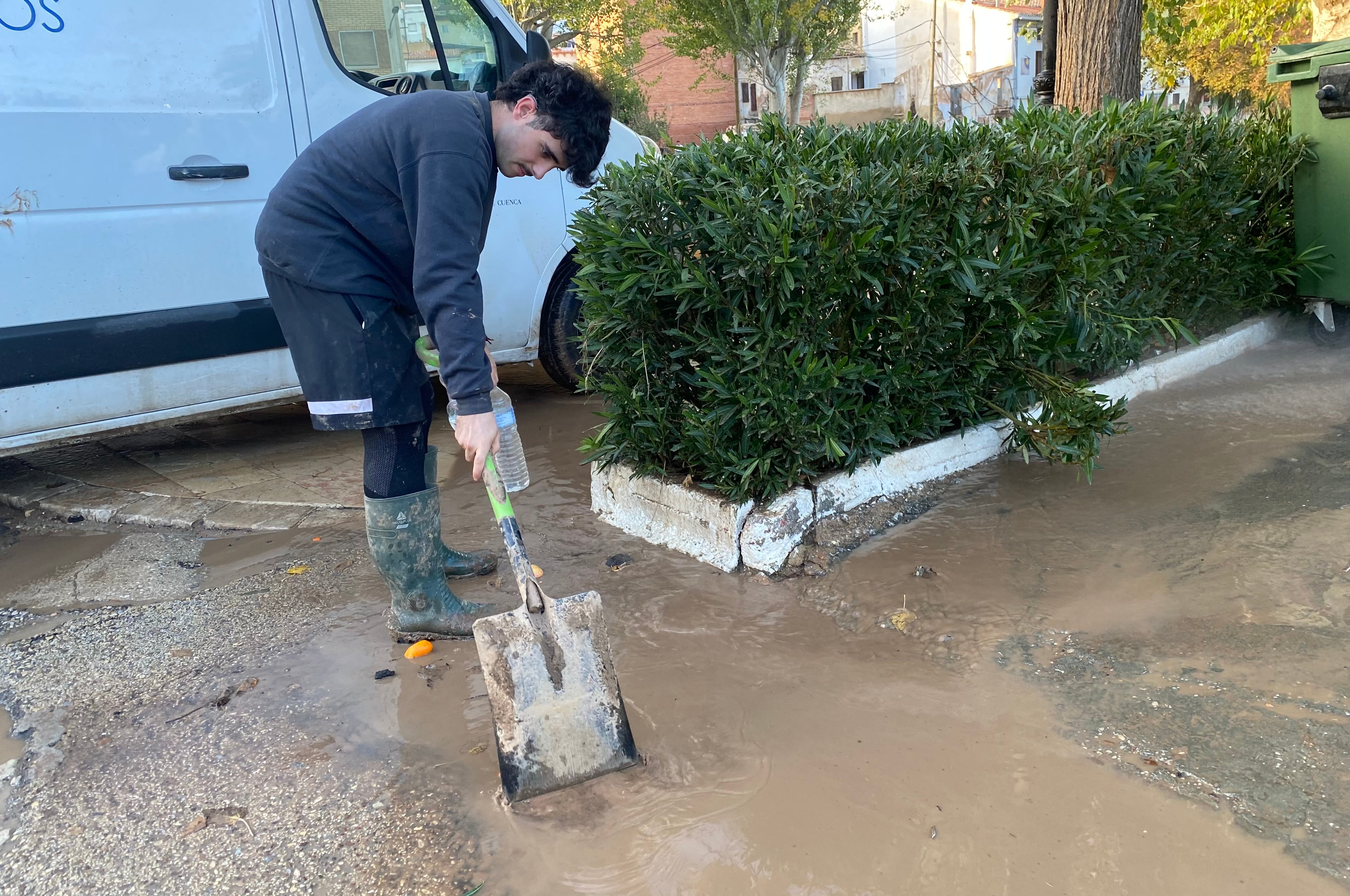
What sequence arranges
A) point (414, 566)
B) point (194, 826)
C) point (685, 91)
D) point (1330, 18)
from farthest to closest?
point (685, 91), point (1330, 18), point (414, 566), point (194, 826)

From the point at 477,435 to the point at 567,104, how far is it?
0.92 meters

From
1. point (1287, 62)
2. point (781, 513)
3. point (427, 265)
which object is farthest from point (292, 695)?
point (1287, 62)

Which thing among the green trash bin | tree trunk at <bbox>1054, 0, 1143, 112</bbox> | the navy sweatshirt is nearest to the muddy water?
the navy sweatshirt

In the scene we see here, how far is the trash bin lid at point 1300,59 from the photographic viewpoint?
4930 mm

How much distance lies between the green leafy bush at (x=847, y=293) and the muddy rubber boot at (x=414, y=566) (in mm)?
852

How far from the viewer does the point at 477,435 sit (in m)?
2.38

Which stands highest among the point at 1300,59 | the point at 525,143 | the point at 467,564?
the point at 1300,59

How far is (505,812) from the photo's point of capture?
2150mm

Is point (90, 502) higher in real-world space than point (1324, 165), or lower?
lower

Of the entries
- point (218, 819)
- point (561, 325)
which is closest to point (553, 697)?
point (218, 819)

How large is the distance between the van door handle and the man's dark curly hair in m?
2.16

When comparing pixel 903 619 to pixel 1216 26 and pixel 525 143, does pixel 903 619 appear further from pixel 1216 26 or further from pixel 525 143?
pixel 1216 26

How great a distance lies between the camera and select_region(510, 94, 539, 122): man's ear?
2.52m

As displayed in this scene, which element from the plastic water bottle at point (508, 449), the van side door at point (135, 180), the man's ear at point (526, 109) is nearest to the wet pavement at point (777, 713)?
the plastic water bottle at point (508, 449)
